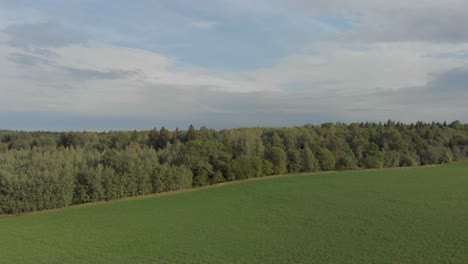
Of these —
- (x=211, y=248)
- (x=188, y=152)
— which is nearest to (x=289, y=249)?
(x=211, y=248)

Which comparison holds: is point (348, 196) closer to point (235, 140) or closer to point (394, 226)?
point (394, 226)

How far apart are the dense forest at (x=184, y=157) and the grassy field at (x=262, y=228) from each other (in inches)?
175

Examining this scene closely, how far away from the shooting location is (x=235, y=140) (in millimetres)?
77500

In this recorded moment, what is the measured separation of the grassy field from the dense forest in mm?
4434

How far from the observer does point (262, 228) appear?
32938 millimetres

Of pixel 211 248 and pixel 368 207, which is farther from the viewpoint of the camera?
pixel 368 207

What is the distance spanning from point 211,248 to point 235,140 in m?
50.7

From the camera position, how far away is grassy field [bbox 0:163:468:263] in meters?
25.2

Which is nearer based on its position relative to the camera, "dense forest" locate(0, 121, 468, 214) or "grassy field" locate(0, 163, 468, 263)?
"grassy field" locate(0, 163, 468, 263)

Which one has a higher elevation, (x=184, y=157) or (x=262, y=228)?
(x=184, y=157)

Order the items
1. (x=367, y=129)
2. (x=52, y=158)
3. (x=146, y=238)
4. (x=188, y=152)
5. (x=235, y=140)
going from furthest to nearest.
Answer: (x=367, y=129) < (x=235, y=140) < (x=188, y=152) < (x=52, y=158) < (x=146, y=238)

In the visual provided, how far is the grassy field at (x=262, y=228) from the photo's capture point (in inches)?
994

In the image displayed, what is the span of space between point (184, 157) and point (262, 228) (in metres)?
34.6

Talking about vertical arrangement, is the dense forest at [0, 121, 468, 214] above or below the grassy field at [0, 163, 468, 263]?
above
